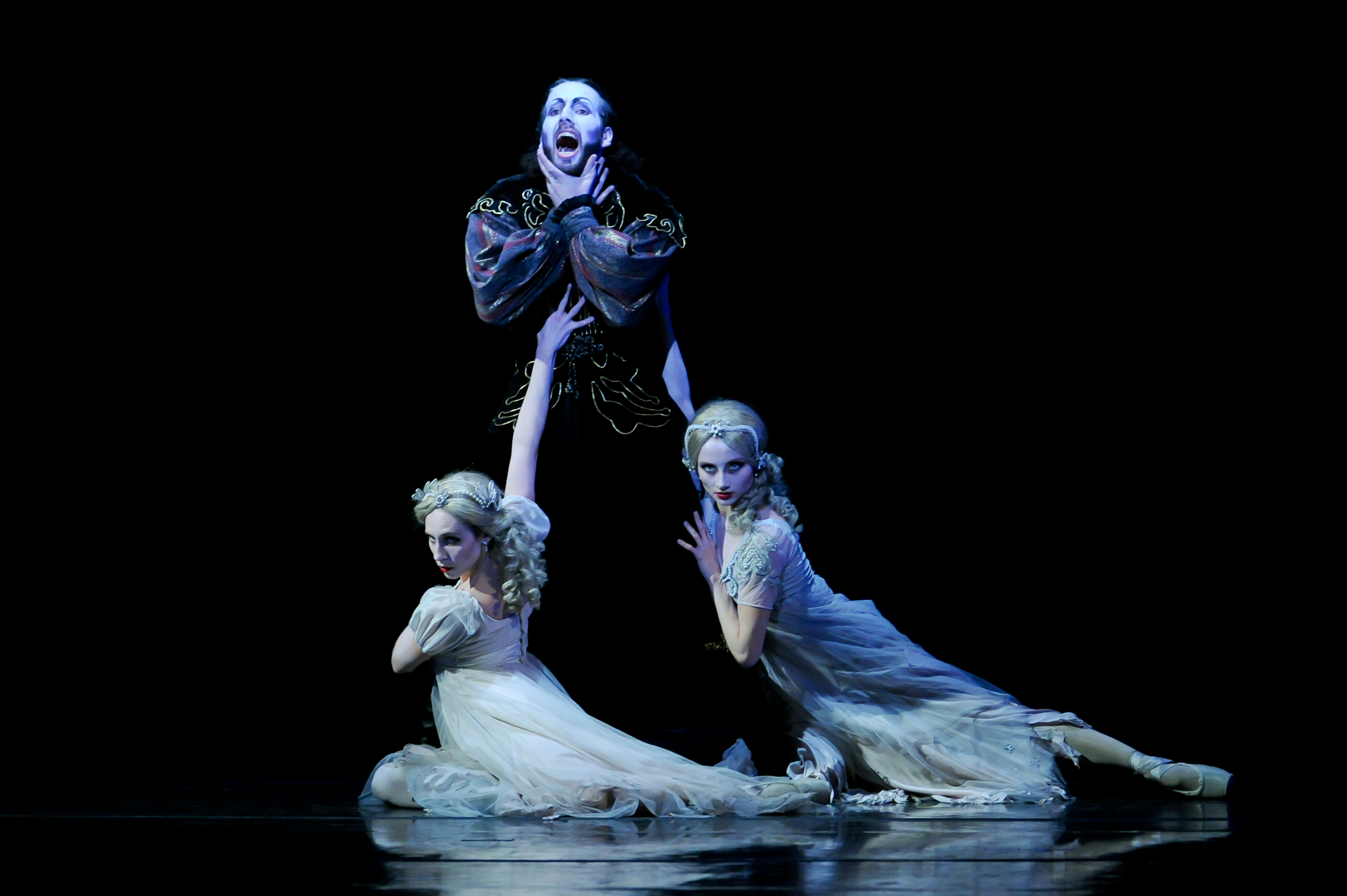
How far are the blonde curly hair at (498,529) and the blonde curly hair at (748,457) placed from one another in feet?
1.53

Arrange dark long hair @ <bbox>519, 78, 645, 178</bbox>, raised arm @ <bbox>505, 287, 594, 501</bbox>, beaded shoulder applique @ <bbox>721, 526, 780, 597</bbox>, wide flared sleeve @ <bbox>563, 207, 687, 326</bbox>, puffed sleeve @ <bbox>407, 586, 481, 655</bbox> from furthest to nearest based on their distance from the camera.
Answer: dark long hair @ <bbox>519, 78, 645, 178</bbox> → wide flared sleeve @ <bbox>563, 207, 687, 326</bbox> → raised arm @ <bbox>505, 287, 594, 501</bbox> → beaded shoulder applique @ <bbox>721, 526, 780, 597</bbox> → puffed sleeve @ <bbox>407, 586, 481, 655</bbox>

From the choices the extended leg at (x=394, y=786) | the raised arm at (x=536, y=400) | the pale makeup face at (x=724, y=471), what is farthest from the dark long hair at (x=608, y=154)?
the extended leg at (x=394, y=786)

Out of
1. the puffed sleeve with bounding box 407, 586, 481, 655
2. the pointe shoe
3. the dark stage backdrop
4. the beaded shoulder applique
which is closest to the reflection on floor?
the pointe shoe

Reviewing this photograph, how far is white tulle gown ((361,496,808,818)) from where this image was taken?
2.79 m

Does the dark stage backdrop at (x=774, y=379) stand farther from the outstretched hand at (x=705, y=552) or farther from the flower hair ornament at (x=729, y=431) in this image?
the outstretched hand at (x=705, y=552)

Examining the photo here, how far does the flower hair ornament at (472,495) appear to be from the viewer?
301cm

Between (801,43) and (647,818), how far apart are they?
2.29 metres

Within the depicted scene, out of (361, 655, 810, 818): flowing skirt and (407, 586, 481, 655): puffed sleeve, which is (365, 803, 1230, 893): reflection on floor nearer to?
(361, 655, 810, 818): flowing skirt

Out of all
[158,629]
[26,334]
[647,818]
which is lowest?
[647,818]

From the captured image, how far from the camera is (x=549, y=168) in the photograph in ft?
12.3

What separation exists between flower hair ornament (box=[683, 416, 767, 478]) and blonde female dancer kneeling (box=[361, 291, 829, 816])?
1.45 ft

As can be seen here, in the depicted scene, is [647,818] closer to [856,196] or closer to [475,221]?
[475,221]

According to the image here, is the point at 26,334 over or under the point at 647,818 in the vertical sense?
over

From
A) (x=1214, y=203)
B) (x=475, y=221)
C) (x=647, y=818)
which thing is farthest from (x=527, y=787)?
(x=1214, y=203)
